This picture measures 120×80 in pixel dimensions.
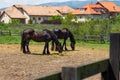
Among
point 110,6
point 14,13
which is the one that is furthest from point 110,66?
point 110,6

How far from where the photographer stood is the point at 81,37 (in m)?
36.3

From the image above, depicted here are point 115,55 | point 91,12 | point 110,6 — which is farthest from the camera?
point 110,6

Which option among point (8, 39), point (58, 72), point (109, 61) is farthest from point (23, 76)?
point (8, 39)

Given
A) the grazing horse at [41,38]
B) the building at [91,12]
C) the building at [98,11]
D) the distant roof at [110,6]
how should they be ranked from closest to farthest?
1. the grazing horse at [41,38]
2. the building at [91,12]
3. the building at [98,11]
4. the distant roof at [110,6]

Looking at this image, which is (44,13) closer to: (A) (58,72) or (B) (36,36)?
(B) (36,36)

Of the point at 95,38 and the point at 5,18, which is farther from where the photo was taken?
the point at 5,18

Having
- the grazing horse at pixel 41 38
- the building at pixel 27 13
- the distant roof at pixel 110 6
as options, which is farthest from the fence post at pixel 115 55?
the distant roof at pixel 110 6

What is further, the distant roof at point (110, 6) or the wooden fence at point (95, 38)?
the distant roof at point (110, 6)

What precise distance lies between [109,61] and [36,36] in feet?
60.4

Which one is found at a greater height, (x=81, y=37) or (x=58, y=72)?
(x=58, y=72)

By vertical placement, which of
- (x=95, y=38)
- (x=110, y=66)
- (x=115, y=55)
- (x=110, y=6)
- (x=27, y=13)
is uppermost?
(x=110, y=6)

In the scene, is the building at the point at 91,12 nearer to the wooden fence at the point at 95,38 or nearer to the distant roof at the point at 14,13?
the distant roof at the point at 14,13

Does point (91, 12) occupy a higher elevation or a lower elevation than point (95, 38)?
higher

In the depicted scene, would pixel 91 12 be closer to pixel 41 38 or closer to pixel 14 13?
pixel 14 13
